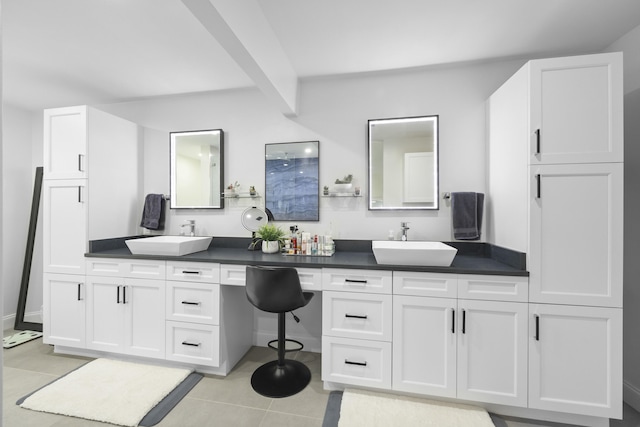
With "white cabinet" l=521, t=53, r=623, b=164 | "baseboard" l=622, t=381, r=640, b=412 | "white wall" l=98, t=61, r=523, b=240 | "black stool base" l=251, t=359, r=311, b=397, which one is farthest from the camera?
"white wall" l=98, t=61, r=523, b=240

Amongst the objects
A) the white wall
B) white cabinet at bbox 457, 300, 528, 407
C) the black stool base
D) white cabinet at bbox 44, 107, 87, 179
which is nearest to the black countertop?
the white wall

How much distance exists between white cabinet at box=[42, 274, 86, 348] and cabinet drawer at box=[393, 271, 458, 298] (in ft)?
8.57

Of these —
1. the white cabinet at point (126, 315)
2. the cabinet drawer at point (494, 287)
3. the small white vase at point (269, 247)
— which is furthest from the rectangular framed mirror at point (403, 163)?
the white cabinet at point (126, 315)

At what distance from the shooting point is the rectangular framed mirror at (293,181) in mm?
2789

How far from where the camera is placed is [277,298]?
→ 6.73ft

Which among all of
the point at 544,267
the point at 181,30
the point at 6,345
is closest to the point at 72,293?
the point at 6,345

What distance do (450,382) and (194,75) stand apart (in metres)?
3.12

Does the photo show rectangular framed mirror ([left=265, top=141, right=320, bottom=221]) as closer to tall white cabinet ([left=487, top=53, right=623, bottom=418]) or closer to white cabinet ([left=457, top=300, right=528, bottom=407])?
white cabinet ([left=457, top=300, right=528, bottom=407])

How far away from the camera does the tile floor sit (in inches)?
74.3

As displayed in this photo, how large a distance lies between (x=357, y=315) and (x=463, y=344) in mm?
700

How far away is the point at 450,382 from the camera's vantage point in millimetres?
1973

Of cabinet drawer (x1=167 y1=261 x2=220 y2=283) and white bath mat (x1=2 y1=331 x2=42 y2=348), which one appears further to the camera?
white bath mat (x1=2 y1=331 x2=42 y2=348)

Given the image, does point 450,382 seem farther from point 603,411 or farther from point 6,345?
point 6,345

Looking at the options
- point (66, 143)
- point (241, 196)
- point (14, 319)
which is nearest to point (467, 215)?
point (241, 196)
